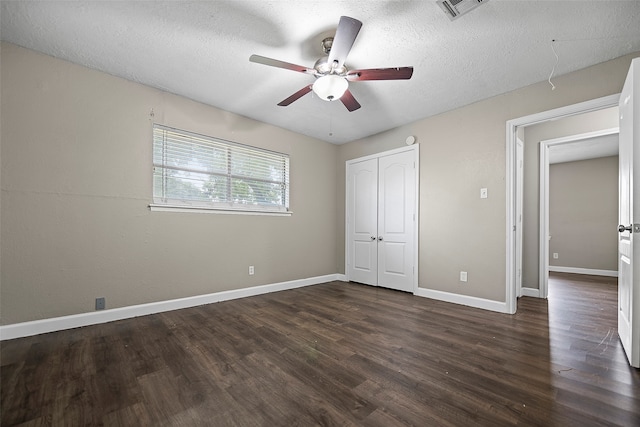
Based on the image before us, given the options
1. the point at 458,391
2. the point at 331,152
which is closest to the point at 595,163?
the point at 331,152

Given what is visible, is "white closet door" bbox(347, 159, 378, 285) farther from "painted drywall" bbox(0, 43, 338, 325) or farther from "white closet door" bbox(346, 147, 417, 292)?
"painted drywall" bbox(0, 43, 338, 325)

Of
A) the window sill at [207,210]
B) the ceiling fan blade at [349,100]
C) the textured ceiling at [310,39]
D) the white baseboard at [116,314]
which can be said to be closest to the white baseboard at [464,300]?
the white baseboard at [116,314]

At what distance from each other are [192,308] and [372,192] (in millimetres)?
3184

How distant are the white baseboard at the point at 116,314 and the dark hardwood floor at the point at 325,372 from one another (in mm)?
112

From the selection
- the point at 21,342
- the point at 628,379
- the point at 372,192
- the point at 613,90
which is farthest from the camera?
the point at 372,192

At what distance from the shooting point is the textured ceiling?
6.39 ft

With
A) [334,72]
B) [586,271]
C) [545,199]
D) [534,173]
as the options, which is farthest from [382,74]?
[586,271]

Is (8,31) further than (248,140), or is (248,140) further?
(248,140)

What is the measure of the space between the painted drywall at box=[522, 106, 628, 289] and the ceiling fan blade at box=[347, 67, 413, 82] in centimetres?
321

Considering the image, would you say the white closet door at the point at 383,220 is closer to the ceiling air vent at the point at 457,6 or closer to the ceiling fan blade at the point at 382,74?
the ceiling fan blade at the point at 382,74

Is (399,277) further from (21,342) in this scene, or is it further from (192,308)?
(21,342)

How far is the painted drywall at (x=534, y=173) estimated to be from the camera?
12.7 ft

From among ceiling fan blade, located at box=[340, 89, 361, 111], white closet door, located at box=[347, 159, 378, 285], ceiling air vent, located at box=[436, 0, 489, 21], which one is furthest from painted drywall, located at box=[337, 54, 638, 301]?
ceiling fan blade, located at box=[340, 89, 361, 111]

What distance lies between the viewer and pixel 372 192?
4.59 meters
